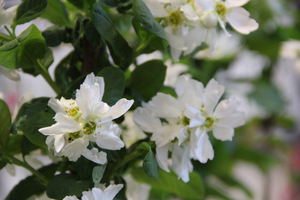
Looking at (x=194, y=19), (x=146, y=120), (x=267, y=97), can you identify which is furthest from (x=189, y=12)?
(x=267, y=97)

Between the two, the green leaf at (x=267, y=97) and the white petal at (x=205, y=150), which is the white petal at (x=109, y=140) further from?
the green leaf at (x=267, y=97)

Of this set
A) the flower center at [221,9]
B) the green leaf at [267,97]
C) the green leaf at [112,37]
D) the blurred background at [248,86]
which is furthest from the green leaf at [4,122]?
the green leaf at [267,97]

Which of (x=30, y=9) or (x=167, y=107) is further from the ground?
(x=30, y=9)

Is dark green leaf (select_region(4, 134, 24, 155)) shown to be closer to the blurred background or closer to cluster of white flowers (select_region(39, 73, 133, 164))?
cluster of white flowers (select_region(39, 73, 133, 164))

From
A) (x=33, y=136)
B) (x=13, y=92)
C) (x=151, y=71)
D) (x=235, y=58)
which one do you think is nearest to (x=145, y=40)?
(x=151, y=71)

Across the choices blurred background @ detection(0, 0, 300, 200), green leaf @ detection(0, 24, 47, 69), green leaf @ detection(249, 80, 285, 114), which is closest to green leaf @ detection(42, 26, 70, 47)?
green leaf @ detection(0, 24, 47, 69)

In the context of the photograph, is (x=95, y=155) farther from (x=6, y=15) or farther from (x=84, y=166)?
(x=6, y=15)
